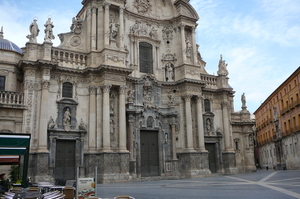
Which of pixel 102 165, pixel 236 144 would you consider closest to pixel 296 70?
pixel 236 144

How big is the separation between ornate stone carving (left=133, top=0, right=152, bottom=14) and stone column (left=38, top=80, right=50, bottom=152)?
12.8 metres

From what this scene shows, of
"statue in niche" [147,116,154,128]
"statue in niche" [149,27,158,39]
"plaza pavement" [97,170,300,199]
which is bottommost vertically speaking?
"plaza pavement" [97,170,300,199]

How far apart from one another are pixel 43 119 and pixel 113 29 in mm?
10358

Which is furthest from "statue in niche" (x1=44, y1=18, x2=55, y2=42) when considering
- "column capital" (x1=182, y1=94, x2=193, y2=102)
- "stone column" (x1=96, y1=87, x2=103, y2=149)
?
"column capital" (x1=182, y1=94, x2=193, y2=102)

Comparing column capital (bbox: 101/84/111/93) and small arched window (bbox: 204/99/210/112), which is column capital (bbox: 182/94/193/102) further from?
column capital (bbox: 101/84/111/93)

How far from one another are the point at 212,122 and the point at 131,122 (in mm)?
10016

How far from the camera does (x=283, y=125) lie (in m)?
47.6

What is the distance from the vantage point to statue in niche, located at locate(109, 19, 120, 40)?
28.4 metres

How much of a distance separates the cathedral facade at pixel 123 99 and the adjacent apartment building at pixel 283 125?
374 inches

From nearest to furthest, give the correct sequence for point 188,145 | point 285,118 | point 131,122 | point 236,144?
point 131,122 → point 188,145 → point 236,144 → point 285,118

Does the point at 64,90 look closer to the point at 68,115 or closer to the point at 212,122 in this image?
the point at 68,115

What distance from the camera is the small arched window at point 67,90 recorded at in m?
26.5

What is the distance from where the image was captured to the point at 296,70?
135 feet

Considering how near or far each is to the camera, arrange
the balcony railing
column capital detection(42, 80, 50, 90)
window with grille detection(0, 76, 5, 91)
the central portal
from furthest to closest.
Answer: the central portal → window with grille detection(0, 76, 5, 91) → column capital detection(42, 80, 50, 90) → the balcony railing
